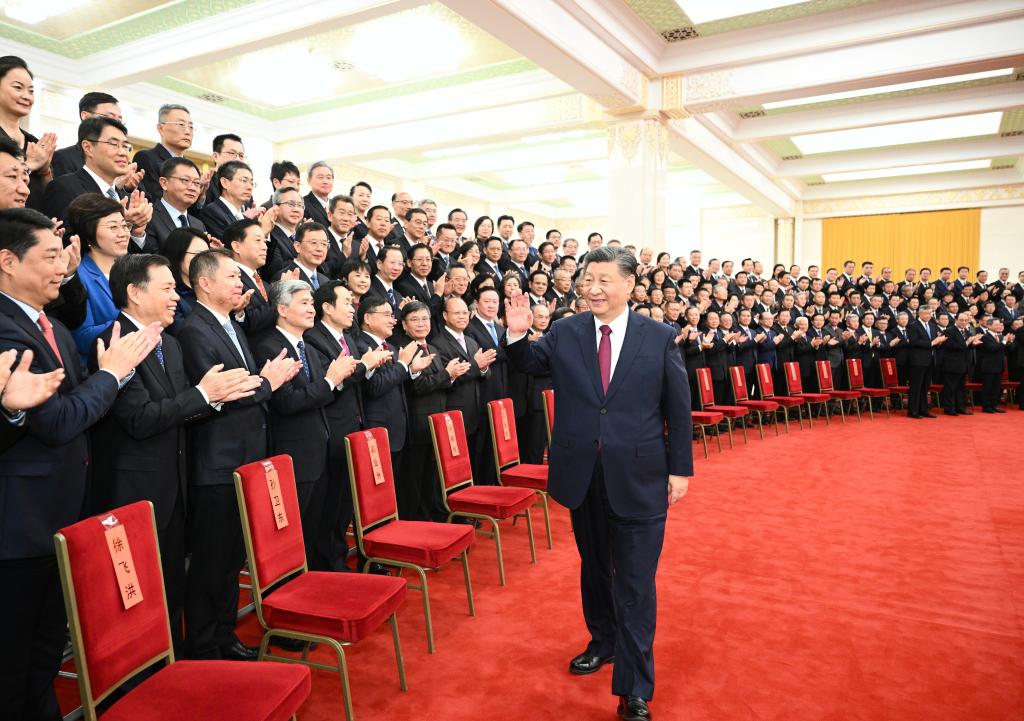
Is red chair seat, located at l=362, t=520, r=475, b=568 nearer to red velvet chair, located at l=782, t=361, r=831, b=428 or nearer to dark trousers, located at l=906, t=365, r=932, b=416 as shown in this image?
red velvet chair, located at l=782, t=361, r=831, b=428

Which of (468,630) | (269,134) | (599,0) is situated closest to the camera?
(468,630)

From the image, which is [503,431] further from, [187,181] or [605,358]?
[187,181]

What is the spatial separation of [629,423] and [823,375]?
7804mm

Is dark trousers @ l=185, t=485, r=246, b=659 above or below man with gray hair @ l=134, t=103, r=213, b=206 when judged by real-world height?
below

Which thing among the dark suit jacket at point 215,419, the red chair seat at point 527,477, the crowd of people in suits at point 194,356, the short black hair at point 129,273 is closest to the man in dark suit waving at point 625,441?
the crowd of people in suits at point 194,356

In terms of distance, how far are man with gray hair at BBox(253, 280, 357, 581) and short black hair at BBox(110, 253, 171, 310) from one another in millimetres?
688

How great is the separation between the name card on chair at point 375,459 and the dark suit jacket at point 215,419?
546 millimetres

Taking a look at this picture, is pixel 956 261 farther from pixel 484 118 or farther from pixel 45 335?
pixel 45 335

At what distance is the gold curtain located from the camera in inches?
662

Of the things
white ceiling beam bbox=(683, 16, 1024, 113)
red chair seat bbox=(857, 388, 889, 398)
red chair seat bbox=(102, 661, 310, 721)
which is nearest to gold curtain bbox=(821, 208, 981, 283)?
red chair seat bbox=(857, 388, 889, 398)

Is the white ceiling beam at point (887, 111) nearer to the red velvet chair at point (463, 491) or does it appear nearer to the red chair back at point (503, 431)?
the red chair back at point (503, 431)

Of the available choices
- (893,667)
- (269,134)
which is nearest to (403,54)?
(269,134)

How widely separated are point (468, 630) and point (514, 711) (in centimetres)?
67

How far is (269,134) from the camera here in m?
13.4
